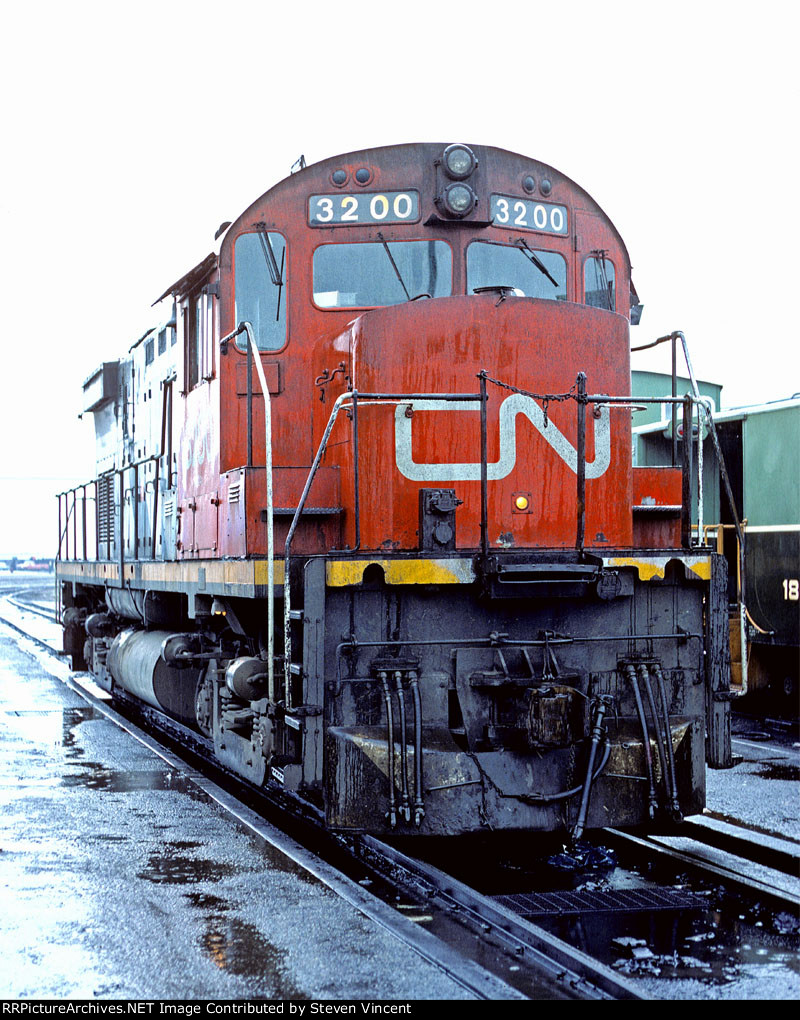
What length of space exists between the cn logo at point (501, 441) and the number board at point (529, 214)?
49.3 inches

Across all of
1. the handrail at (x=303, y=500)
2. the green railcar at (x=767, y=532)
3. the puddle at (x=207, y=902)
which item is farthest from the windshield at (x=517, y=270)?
the green railcar at (x=767, y=532)

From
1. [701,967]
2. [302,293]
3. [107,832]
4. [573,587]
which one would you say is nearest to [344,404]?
[302,293]

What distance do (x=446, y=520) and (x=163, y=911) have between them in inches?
90.2

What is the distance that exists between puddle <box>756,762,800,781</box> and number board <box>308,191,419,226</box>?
15.6ft

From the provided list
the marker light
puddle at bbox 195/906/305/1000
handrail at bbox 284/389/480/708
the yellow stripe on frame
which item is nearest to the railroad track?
puddle at bbox 195/906/305/1000

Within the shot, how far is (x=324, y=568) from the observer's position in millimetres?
5664

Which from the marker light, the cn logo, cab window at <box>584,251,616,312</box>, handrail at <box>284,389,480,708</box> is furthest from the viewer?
cab window at <box>584,251,616,312</box>

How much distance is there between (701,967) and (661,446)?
9240mm

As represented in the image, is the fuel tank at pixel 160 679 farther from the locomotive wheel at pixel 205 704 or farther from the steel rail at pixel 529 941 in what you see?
the steel rail at pixel 529 941

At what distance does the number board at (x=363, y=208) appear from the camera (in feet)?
22.0

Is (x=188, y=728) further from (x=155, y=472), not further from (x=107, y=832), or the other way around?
(x=107, y=832)

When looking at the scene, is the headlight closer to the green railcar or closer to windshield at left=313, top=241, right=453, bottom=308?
windshield at left=313, top=241, right=453, bottom=308

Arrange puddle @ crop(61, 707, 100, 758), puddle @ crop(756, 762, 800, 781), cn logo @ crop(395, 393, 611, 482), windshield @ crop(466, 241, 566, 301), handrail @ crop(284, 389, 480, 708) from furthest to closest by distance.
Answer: puddle @ crop(61, 707, 100, 758) < puddle @ crop(756, 762, 800, 781) < windshield @ crop(466, 241, 566, 301) < cn logo @ crop(395, 393, 611, 482) < handrail @ crop(284, 389, 480, 708)

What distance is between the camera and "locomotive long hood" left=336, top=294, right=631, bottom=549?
241 inches
